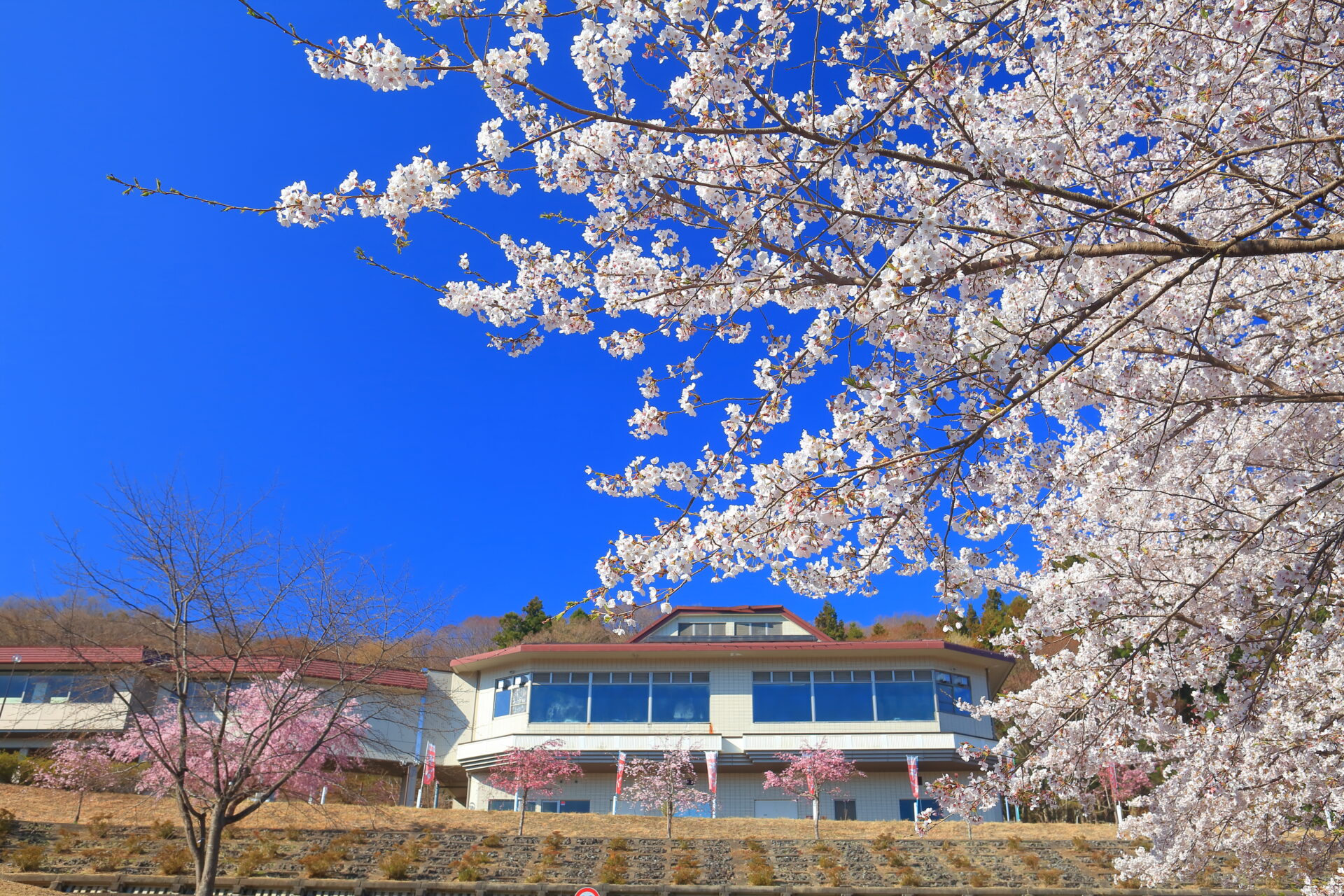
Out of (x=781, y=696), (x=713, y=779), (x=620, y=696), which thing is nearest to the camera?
(x=713, y=779)

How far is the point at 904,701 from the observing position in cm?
A: 2661

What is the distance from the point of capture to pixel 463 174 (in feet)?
16.4

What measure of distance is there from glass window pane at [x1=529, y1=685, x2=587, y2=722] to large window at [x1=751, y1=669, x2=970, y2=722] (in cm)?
557

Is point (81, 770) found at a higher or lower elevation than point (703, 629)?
lower

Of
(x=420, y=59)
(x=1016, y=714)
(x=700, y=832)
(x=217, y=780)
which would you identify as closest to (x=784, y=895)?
(x=700, y=832)

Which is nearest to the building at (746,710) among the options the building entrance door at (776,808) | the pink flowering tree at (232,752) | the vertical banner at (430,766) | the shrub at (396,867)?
the building entrance door at (776,808)

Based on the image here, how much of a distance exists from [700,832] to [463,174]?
20.2 metres

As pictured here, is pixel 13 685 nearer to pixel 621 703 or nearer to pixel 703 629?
pixel 621 703

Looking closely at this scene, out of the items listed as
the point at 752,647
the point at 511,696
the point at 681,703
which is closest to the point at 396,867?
the point at 511,696

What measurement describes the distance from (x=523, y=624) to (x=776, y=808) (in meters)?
21.6

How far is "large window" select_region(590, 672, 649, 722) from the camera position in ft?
89.7

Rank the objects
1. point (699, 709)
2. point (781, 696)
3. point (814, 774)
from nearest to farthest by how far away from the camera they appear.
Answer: point (814, 774), point (781, 696), point (699, 709)

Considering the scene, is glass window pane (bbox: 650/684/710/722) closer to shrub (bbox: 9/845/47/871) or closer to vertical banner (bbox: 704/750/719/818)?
vertical banner (bbox: 704/750/719/818)

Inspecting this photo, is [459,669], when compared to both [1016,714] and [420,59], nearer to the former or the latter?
[1016,714]
